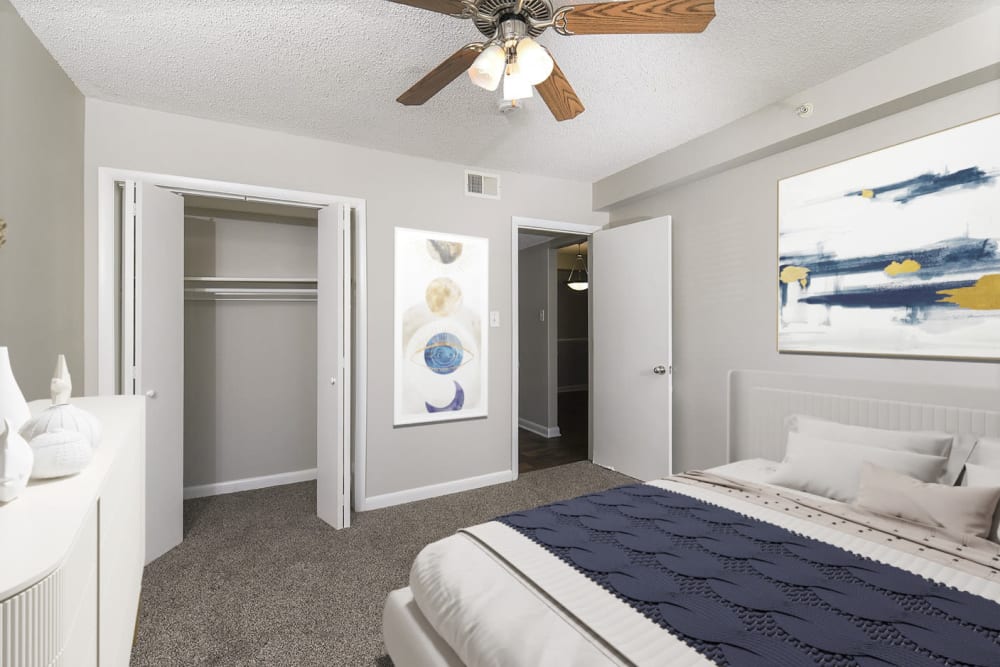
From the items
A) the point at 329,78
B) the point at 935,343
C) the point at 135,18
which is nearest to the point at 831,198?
the point at 935,343

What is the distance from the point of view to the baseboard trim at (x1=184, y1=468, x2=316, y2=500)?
11.9 ft

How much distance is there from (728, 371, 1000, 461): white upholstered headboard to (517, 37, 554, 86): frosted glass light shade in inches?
92.1

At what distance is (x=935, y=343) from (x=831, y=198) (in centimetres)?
95

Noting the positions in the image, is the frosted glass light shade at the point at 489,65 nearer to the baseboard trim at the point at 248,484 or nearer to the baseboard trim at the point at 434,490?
the baseboard trim at the point at 434,490

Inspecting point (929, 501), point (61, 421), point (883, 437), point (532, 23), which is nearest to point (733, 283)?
point (883, 437)

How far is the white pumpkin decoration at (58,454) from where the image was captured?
1048mm

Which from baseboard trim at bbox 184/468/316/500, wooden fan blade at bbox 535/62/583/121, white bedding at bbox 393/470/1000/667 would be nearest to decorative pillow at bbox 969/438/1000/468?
white bedding at bbox 393/470/1000/667

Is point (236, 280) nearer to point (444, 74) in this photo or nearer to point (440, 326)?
point (440, 326)

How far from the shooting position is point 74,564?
88 cm

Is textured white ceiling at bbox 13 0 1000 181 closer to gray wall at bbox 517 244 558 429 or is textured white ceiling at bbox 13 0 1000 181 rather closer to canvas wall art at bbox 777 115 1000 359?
canvas wall art at bbox 777 115 1000 359

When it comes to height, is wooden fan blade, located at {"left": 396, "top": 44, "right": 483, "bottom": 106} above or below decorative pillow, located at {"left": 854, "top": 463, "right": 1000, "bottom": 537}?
above

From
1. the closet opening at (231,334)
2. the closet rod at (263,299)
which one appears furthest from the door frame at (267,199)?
the closet rod at (263,299)

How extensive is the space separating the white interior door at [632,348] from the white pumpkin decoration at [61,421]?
3313 mm

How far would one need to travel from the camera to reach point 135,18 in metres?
1.99
